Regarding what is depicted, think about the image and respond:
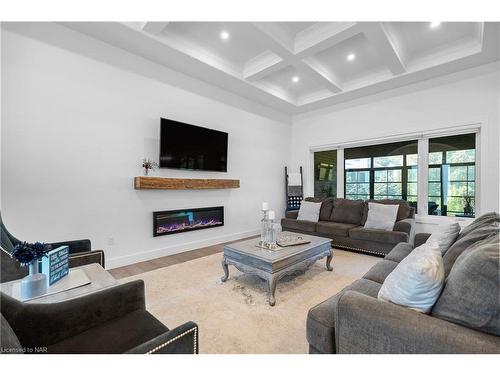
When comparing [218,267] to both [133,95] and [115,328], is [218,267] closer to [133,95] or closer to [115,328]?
[115,328]

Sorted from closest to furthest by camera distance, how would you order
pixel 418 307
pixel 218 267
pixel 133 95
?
pixel 418 307 < pixel 218 267 < pixel 133 95

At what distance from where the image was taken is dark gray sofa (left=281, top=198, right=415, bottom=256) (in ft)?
11.5

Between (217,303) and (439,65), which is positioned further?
(439,65)

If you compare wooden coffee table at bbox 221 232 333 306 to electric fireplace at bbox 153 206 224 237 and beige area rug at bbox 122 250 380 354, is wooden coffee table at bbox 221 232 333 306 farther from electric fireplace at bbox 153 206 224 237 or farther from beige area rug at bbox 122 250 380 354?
electric fireplace at bbox 153 206 224 237

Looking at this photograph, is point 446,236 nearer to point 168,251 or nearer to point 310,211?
point 310,211

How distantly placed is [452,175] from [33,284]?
5461 millimetres

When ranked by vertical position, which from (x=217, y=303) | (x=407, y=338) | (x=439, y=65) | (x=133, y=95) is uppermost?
(x=439, y=65)

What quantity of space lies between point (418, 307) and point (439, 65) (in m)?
4.08

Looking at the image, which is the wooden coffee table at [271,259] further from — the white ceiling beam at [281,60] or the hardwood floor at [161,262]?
the white ceiling beam at [281,60]

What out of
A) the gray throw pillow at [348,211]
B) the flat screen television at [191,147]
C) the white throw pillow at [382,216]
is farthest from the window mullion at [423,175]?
the flat screen television at [191,147]

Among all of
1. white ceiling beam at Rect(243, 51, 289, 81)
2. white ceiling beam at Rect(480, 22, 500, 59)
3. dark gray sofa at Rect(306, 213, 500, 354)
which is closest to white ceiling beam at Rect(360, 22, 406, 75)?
white ceiling beam at Rect(480, 22, 500, 59)
